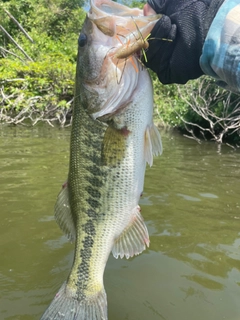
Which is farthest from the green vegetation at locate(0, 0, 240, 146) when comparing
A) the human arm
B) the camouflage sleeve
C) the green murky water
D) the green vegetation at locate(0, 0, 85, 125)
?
the camouflage sleeve

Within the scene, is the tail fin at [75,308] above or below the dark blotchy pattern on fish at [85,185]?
below

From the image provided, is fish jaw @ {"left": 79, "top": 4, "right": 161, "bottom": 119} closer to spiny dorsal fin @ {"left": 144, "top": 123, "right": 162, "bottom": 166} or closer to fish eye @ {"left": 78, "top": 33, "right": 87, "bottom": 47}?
fish eye @ {"left": 78, "top": 33, "right": 87, "bottom": 47}

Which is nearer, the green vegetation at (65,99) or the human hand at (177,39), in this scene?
the human hand at (177,39)

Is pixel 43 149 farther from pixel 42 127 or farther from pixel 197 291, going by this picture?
pixel 197 291

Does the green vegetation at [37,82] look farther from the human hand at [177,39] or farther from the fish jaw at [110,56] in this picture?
the human hand at [177,39]

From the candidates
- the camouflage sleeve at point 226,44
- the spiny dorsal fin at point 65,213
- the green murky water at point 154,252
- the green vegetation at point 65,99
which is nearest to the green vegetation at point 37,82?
the green vegetation at point 65,99

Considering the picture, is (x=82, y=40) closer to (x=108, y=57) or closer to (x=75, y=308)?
(x=108, y=57)

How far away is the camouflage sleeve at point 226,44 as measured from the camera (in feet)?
5.06

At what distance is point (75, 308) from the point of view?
7.57 ft

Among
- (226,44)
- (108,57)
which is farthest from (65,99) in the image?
(226,44)

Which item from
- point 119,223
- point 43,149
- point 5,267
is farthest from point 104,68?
point 43,149

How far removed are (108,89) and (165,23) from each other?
1.69ft

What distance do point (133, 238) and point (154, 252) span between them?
1522 millimetres

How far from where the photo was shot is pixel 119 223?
2330mm
